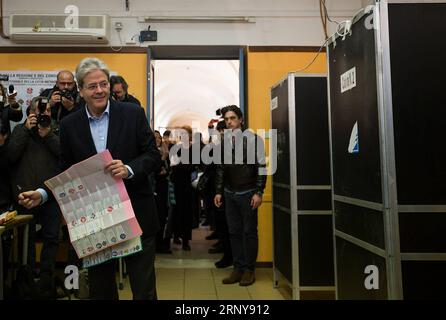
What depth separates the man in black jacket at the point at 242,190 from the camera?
392 centimetres

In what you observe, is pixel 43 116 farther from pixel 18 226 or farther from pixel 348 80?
pixel 348 80

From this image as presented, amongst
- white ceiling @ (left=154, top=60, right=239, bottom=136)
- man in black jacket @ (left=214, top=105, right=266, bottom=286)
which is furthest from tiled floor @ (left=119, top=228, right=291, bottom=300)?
white ceiling @ (left=154, top=60, right=239, bottom=136)

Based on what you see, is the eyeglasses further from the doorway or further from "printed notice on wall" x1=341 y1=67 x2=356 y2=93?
the doorway

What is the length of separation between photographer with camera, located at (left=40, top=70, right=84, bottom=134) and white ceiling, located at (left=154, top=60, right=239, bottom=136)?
4.10m

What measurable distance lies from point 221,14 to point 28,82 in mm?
2443

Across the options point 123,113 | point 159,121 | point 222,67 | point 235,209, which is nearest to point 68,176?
point 123,113

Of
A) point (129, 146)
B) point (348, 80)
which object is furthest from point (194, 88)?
point (129, 146)

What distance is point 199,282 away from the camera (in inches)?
A: 161

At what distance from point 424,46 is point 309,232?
1.88 metres

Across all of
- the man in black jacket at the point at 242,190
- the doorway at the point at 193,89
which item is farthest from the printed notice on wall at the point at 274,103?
the doorway at the point at 193,89

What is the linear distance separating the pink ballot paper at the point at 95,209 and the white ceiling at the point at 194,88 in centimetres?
599

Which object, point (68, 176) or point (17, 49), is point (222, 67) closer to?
point (17, 49)

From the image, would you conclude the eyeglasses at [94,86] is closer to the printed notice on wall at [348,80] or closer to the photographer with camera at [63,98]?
the printed notice on wall at [348,80]
